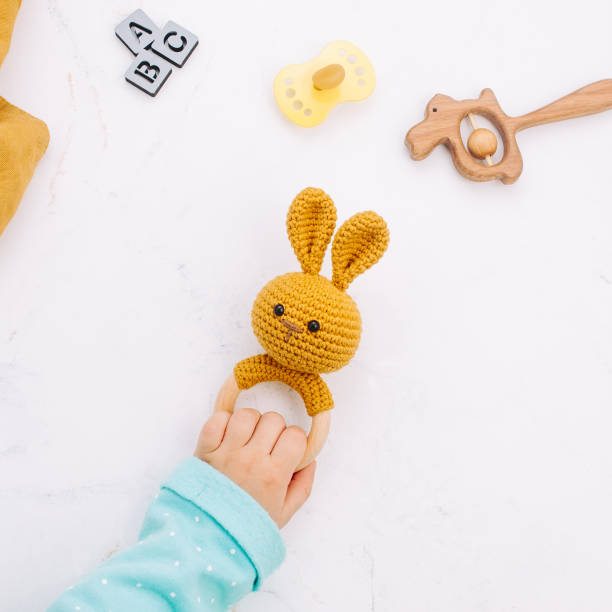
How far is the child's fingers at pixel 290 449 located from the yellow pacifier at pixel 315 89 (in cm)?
39

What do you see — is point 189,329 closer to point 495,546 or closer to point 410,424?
point 410,424

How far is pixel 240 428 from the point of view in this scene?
573mm

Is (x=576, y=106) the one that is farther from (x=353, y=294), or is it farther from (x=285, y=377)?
(x=285, y=377)

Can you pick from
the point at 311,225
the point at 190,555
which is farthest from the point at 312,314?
the point at 190,555

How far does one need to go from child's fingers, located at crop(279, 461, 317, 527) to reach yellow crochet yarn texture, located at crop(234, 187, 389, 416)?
0.07 m

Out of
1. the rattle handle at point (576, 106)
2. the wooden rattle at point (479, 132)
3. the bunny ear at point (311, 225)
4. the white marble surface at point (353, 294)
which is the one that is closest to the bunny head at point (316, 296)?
the bunny ear at point (311, 225)

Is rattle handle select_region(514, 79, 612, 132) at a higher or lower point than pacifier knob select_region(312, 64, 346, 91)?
higher

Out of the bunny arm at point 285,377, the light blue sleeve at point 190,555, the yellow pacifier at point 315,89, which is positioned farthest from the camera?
the yellow pacifier at point 315,89

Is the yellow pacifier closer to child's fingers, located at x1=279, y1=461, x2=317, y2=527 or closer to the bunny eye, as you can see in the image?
the bunny eye

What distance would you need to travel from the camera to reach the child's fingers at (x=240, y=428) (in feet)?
1.86

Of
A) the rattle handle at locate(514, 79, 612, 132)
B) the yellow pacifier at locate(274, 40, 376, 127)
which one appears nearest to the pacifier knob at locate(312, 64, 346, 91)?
the yellow pacifier at locate(274, 40, 376, 127)

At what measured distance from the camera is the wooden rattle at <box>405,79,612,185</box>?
2.35 feet

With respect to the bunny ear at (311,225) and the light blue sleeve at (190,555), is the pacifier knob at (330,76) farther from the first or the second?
the light blue sleeve at (190,555)

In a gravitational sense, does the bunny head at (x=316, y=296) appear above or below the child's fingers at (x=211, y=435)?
above
